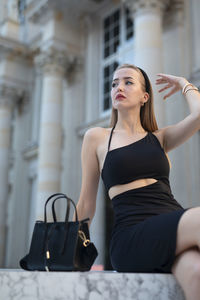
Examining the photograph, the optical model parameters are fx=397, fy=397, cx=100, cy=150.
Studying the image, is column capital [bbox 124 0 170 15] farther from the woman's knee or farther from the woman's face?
the woman's knee

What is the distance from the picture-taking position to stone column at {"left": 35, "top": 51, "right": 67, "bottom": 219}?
38.7 feet

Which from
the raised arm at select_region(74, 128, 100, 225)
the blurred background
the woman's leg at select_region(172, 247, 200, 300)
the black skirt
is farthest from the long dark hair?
the blurred background

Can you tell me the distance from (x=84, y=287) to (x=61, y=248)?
1.04ft

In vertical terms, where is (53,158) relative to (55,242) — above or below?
above

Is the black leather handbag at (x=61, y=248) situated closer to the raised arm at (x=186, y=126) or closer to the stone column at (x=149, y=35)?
the raised arm at (x=186, y=126)

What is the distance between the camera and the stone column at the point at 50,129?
11805mm

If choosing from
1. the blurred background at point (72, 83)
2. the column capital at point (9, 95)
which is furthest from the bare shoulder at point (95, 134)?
the column capital at point (9, 95)

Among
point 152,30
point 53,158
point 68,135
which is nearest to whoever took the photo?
point 152,30

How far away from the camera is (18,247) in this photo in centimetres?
1633

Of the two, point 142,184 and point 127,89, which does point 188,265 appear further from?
point 127,89

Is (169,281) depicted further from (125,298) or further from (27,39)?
(27,39)

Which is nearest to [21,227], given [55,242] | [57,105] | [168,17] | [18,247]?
[18,247]

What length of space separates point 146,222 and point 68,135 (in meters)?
11.4

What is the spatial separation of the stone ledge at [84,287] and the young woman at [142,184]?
13 centimetres
